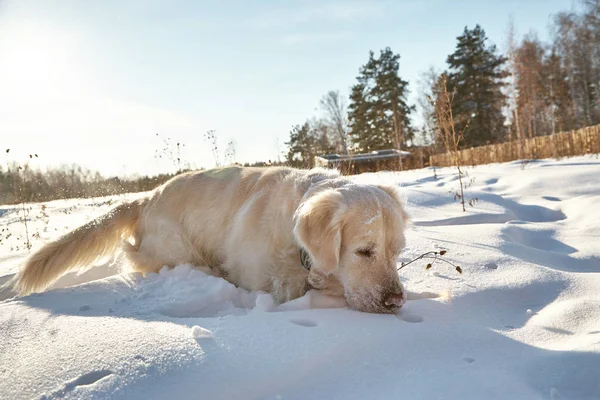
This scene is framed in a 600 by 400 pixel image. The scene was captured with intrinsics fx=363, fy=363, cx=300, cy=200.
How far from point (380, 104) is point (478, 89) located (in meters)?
9.49

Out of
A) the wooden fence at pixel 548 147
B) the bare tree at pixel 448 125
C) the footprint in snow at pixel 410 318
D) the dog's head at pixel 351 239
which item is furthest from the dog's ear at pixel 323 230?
the wooden fence at pixel 548 147

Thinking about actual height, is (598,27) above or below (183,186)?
above

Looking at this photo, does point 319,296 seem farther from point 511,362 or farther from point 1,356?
point 1,356

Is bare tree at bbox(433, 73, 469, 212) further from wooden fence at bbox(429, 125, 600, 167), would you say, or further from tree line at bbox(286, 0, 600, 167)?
tree line at bbox(286, 0, 600, 167)

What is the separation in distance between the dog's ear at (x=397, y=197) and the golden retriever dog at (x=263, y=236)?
0.01 meters

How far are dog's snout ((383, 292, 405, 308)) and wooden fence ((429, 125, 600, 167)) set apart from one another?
11.6 m

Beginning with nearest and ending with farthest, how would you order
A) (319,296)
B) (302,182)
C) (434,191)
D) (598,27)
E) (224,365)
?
(224,365) → (319,296) → (302,182) → (434,191) → (598,27)

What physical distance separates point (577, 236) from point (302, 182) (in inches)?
107

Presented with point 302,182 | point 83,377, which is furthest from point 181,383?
point 302,182

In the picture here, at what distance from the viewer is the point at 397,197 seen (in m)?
2.67

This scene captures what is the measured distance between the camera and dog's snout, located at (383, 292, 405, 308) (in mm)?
1890

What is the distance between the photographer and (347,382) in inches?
48.3

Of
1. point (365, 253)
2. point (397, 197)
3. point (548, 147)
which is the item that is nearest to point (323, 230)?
point (365, 253)

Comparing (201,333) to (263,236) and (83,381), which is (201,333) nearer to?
(83,381)
